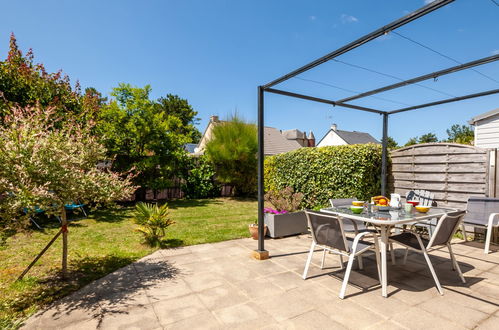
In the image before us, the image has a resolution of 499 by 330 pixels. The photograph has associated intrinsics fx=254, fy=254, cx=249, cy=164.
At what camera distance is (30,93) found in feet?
22.8

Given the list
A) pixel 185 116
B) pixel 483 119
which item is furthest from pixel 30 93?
pixel 185 116

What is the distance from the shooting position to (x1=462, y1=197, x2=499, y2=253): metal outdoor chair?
447 cm

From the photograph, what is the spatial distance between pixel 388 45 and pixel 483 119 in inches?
375

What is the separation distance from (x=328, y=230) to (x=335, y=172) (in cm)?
394

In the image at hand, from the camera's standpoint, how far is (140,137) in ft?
30.0

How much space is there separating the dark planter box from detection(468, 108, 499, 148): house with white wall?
9.16 m

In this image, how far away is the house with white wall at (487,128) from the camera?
9.45 m

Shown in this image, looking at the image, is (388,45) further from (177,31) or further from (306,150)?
(177,31)

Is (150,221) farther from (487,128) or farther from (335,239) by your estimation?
(487,128)

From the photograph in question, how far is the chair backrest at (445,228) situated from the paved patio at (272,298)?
0.53 m

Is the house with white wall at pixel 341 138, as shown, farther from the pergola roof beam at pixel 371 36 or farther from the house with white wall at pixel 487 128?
the pergola roof beam at pixel 371 36

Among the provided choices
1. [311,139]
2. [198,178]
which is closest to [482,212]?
[198,178]

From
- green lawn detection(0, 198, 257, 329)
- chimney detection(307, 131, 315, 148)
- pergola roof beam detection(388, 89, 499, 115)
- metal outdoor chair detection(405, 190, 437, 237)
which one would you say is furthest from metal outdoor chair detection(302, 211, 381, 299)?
chimney detection(307, 131, 315, 148)

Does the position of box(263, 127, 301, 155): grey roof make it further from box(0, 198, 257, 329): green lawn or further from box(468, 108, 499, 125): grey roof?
box(0, 198, 257, 329): green lawn
